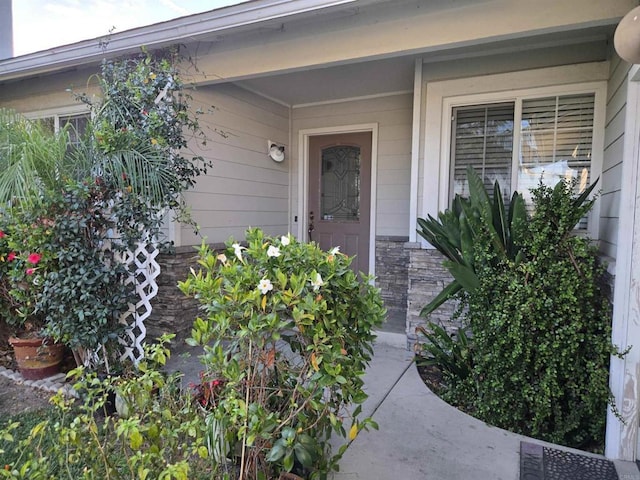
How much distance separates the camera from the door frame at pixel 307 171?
16.2 feet

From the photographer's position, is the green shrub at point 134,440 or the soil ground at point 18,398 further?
the soil ground at point 18,398

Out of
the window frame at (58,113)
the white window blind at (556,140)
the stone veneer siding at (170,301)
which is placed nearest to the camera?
the white window blind at (556,140)

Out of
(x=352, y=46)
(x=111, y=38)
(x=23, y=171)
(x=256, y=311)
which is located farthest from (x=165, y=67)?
(x=256, y=311)

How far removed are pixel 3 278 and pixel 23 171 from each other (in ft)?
3.87

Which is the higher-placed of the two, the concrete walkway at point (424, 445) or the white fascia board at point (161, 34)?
the white fascia board at point (161, 34)

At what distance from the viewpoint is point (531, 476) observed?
1.93m

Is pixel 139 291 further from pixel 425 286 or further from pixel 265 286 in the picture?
pixel 425 286

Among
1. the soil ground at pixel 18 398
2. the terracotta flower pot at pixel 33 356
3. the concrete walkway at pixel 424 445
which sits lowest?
the soil ground at pixel 18 398

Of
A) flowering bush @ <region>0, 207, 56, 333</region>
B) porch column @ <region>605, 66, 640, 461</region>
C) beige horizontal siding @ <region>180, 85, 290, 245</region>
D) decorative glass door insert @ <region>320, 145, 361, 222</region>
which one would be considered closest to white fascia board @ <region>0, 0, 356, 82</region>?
beige horizontal siding @ <region>180, 85, 290, 245</region>

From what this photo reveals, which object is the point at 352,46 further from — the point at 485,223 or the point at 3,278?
the point at 3,278

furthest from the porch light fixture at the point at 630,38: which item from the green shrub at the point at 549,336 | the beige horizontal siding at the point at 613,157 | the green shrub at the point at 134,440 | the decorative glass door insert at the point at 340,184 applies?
the decorative glass door insert at the point at 340,184

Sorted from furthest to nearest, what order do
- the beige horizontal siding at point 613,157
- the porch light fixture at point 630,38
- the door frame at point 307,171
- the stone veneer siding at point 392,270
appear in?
1. the door frame at point 307,171
2. the stone veneer siding at point 392,270
3. the beige horizontal siding at point 613,157
4. the porch light fixture at point 630,38

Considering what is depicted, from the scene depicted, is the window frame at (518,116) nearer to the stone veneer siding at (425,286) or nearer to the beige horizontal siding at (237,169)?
the stone veneer siding at (425,286)

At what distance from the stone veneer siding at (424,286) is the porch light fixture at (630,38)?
2.06m
